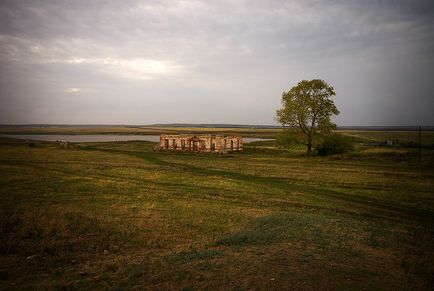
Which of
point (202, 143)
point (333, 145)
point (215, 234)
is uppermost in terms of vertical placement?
point (333, 145)

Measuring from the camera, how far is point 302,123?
167 ft

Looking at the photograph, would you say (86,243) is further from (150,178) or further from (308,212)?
(150,178)

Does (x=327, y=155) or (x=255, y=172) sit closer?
(x=255, y=172)

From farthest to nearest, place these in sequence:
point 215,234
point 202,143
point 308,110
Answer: point 202,143 < point 308,110 < point 215,234

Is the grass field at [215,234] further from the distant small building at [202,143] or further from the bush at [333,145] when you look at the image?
the distant small building at [202,143]

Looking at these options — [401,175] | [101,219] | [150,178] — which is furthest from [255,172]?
[101,219]

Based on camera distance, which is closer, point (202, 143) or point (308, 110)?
point (308, 110)

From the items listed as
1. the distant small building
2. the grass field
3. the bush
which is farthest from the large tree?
the grass field

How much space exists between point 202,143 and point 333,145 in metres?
25.9

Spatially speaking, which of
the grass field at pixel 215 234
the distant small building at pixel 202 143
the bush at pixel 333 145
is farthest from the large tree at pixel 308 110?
the grass field at pixel 215 234

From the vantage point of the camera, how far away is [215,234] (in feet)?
44.6

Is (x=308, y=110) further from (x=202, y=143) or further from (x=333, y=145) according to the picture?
(x=202, y=143)

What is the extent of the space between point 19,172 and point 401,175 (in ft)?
129

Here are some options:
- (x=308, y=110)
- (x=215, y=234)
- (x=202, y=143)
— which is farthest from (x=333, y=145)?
(x=215, y=234)
